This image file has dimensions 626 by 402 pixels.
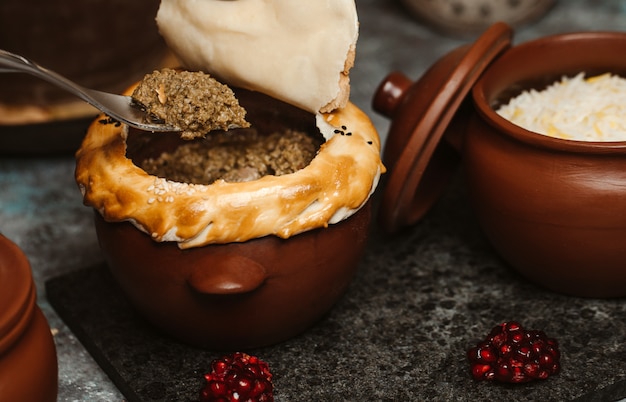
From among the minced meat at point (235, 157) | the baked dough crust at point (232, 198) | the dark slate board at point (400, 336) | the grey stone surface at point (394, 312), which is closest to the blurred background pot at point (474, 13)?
the grey stone surface at point (394, 312)

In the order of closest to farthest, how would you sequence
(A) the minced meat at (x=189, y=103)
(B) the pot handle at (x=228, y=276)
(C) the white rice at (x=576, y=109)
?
(B) the pot handle at (x=228, y=276) < (A) the minced meat at (x=189, y=103) < (C) the white rice at (x=576, y=109)

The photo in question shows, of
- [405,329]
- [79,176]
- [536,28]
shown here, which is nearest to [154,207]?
[79,176]

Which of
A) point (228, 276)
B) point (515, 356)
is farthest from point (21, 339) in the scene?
point (515, 356)

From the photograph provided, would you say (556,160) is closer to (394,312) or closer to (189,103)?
(394,312)

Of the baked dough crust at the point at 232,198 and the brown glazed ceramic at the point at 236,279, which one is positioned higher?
the baked dough crust at the point at 232,198

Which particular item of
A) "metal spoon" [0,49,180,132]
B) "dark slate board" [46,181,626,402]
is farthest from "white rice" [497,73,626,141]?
"metal spoon" [0,49,180,132]

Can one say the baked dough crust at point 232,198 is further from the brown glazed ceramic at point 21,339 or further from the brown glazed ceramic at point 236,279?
the brown glazed ceramic at point 21,339

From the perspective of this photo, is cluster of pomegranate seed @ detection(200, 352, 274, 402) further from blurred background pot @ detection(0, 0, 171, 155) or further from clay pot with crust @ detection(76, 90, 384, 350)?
blurred background pot @ detection(0, 0, 171, 155)
